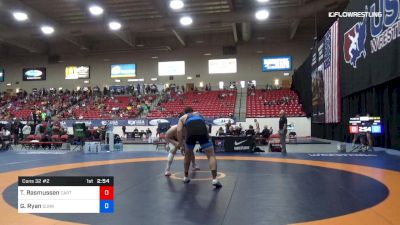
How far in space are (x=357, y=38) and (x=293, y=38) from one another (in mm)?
19066

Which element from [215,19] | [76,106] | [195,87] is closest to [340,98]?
[215,19]

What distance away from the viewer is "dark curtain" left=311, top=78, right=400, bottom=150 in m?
11.8

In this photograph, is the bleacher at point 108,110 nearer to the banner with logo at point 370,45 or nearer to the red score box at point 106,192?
the banner with logo at point 370,45

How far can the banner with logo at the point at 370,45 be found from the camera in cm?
1054

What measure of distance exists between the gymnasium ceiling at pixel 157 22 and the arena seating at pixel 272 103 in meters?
5.30

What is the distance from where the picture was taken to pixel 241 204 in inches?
176

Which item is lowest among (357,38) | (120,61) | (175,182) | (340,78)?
(175,182)

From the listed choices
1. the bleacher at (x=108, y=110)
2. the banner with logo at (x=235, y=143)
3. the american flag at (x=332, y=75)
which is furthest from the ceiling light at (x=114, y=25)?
the banner with logo at (x=235, y=143)

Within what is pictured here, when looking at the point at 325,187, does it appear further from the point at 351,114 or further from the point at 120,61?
the point at 120,61

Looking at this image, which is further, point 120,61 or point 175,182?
point 120,61

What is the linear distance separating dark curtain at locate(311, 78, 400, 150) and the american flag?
476 mm

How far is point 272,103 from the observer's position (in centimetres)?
2786
